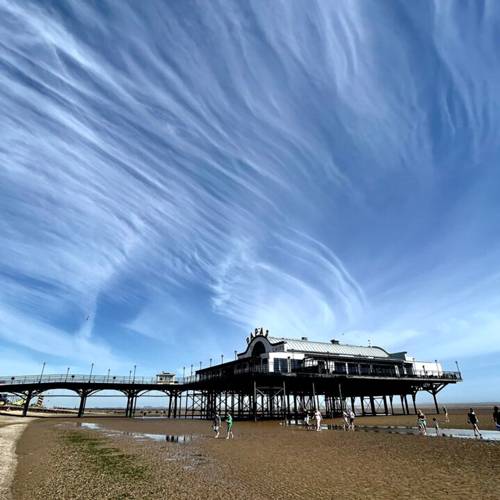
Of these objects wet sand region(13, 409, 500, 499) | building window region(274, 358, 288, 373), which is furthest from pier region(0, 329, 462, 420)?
wet sand region(13, 409, 500, 499)

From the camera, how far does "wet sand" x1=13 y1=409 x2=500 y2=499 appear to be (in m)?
10.2

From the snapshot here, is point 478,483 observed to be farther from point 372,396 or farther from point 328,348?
point 372,396

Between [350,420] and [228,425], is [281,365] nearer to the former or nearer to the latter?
[350,420]

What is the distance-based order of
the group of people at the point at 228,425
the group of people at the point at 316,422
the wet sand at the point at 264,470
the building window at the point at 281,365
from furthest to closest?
the building window at the point at 281,365
the group of people at the point at 316,422
the group of people at the point at 228,425
the wet sand at the point at 264,470

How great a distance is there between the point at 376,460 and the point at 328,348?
42464mm

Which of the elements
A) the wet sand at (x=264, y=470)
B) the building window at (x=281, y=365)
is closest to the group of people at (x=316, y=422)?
the building window at (x=281, y=365)

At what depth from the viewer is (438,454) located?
16.1m

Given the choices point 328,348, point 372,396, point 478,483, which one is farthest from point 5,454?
point 372,396

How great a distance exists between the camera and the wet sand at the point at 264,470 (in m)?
10.2

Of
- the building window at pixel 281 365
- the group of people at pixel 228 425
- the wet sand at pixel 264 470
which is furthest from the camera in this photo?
the building window at pixel 281 365

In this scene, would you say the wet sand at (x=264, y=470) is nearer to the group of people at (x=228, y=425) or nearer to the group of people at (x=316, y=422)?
the group of people at (x=228, y=425)

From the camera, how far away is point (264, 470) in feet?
43.2

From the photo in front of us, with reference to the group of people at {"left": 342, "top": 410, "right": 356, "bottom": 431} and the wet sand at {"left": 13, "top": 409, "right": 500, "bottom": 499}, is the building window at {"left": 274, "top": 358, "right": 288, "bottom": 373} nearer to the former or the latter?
the group of people at {"left": 342, "top": 410, "right": 356, "bottom": 431}

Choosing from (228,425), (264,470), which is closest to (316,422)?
(228,425)
